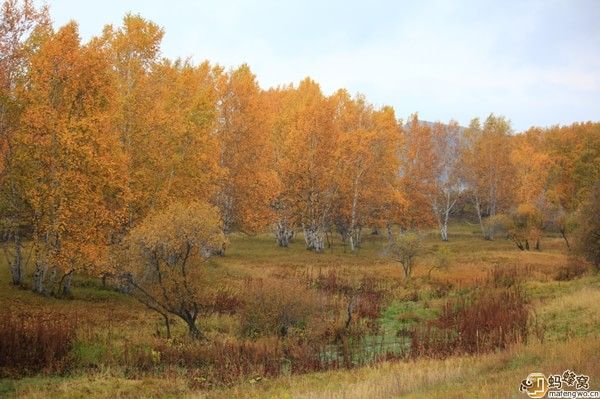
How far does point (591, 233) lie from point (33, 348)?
29.3m

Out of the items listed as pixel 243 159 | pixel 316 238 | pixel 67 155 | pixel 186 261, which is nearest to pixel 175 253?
pixel 186 261

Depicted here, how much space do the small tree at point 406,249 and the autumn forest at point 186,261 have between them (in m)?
0.13

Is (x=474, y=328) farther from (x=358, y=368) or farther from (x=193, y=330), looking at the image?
(x=193, y=330)

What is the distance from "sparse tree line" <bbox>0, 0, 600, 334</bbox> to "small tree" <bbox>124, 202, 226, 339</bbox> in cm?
6

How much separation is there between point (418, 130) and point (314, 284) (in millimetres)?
38143

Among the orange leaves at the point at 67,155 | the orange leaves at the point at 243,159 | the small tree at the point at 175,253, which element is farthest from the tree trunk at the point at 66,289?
the orange leaves at the point at 243,159

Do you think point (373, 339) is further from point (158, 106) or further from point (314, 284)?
point (158, 106)

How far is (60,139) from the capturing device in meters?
21.5

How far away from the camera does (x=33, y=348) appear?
15.1 metres

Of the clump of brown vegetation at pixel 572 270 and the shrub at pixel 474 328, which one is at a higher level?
the clump of brown vegetation at pixel 572 270

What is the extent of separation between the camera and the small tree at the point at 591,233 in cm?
2983

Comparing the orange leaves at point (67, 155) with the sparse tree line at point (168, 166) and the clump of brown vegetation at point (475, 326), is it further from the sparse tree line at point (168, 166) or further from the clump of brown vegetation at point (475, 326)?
the clump of brown vegetation at point (475, 326)

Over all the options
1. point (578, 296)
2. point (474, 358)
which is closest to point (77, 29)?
point (474, 358)

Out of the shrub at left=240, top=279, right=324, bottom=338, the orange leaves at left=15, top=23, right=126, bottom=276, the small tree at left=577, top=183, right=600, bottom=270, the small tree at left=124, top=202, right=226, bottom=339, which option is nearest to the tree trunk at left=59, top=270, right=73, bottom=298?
the orange leaves at left=15, top=23, right=126, bottom=276
